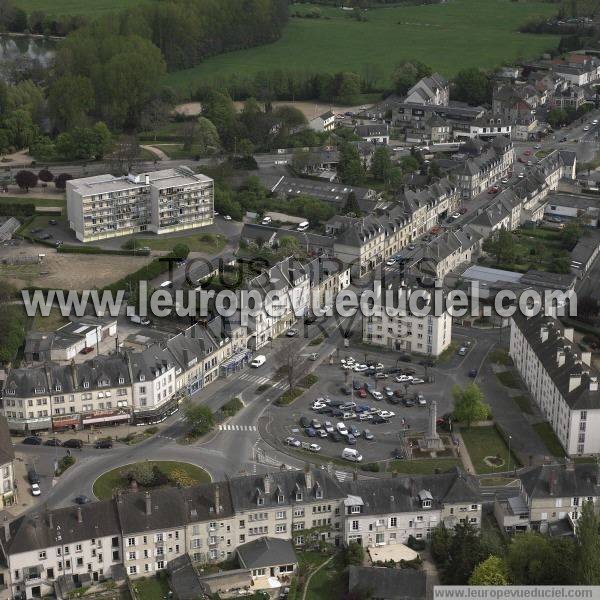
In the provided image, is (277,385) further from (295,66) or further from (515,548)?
(295,66)

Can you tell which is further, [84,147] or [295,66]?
[295,66]

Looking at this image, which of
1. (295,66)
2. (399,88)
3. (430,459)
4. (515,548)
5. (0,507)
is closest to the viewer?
(515,548)

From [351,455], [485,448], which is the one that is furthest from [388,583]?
[485,448]

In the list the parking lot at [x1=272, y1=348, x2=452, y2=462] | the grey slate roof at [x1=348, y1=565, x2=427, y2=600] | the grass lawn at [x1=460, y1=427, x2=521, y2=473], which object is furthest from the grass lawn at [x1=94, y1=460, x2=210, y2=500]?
the grass lawn at [x1=460, y1=427, x2=521, y2=473]

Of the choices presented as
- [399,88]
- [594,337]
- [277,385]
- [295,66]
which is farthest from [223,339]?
[295,66]

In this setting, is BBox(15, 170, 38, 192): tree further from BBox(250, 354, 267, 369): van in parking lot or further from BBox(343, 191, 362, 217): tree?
BBox(250, 354, 267, 369): van in parking lot

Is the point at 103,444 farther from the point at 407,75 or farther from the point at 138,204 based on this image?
the point at 407,75
